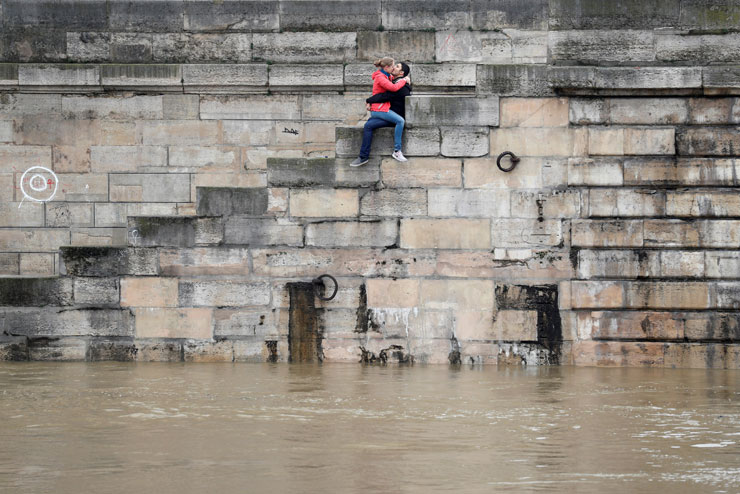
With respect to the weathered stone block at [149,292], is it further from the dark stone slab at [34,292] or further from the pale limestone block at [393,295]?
the pale limestone block at [393,295]

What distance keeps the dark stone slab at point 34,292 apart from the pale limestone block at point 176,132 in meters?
2.91

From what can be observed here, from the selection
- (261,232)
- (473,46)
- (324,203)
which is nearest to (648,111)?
(473,46)

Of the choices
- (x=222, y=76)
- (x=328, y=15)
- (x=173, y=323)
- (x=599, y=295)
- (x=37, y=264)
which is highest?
(x=328, y=15)

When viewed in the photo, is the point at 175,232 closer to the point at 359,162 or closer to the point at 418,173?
the point at 359,162

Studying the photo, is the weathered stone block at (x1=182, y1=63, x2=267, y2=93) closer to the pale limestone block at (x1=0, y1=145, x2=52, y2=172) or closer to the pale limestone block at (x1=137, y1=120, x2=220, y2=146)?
the pale limestone block at (x1=137, y1=120, x2=220, y2=146)

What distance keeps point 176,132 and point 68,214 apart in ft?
6.37

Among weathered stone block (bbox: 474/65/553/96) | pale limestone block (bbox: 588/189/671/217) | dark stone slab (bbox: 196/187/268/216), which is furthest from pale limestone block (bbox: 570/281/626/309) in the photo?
dark stone slab (bbox: 196/187/268/216)

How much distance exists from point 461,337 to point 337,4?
515cm

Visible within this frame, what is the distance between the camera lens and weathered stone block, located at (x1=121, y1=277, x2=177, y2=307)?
43.1ft

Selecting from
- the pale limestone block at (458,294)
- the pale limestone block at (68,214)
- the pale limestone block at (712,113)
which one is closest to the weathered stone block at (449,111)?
the pale limestone block at (458,294)

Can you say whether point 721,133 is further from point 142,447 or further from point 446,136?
point 142,447

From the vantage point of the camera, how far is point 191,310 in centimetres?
1312

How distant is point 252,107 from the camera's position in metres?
15.2

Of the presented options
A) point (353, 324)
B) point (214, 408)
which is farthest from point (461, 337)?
point (214, 408)
